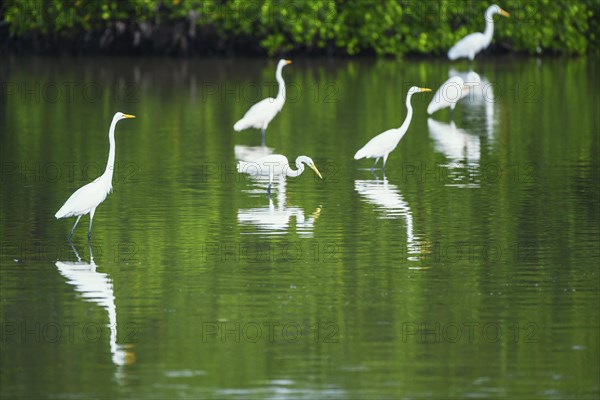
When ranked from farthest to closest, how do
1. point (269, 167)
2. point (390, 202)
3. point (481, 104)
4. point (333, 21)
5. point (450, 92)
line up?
point (333, 21), point (481, 104), point (450, 92), point (269, 167), point (390, 202)

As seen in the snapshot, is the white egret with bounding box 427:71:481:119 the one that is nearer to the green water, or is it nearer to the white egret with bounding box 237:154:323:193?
the green water

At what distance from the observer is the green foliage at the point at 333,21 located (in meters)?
41.0

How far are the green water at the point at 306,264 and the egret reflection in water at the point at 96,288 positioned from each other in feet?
0.10

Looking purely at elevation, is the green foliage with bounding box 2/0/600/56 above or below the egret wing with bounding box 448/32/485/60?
above

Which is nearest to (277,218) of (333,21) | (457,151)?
(457,151)

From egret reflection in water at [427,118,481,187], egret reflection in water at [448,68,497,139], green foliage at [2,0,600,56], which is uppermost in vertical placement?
green foliage at [2,0,600,56]

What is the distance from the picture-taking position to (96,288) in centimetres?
1192

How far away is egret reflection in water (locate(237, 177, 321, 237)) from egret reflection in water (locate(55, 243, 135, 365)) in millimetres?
1894

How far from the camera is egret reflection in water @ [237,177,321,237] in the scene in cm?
1464

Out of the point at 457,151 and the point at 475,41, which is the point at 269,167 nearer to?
the point at 457,151

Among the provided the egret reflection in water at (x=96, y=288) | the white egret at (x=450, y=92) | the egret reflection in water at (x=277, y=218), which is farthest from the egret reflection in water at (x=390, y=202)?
the white egret at (x=450, y=92)

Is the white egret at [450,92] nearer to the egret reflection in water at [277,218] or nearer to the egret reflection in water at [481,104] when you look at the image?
the egret reflection in water at [481,104]

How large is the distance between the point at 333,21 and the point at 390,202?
2534 centimetres

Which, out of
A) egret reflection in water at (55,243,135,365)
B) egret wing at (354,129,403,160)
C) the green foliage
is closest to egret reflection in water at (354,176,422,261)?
egret wing at (354,129,403,160)
